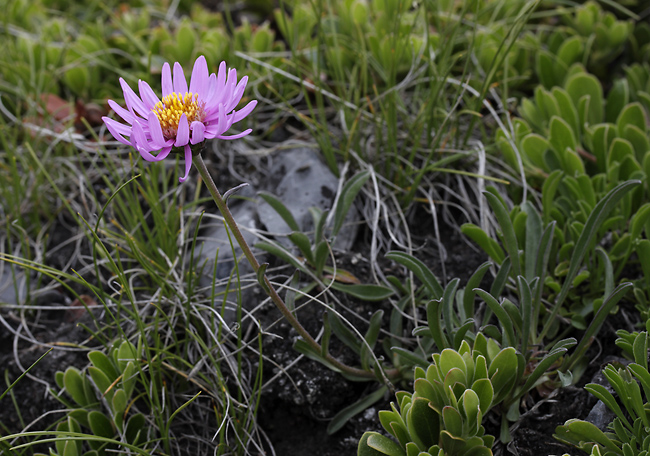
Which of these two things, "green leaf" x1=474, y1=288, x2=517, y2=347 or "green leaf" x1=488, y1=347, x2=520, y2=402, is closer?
"green leaf" x1=488, y1=347, x2=520, y2=402

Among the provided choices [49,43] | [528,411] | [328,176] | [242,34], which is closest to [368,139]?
[328,176]

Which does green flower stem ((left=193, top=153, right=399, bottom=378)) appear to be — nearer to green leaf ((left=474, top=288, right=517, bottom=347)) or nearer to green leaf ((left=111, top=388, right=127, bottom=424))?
green leaf ((left=474, top=288, right=517, bottom=347))

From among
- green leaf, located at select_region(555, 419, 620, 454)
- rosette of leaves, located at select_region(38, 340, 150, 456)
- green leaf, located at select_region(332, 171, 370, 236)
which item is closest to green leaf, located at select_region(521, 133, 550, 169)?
green leaf, located at select_region(332, 171, 370, 236)

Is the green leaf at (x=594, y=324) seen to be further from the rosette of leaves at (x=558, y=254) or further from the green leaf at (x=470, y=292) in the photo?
the green leaf at (x=470, y=292)

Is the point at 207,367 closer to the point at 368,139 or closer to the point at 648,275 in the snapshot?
the point at 368,139

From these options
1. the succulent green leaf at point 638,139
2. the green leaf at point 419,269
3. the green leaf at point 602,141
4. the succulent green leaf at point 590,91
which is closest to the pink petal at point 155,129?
the green leaf at point 419,269

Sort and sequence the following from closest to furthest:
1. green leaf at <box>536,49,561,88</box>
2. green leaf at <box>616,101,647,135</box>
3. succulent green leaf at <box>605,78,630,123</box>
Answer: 1. green leaf at <box>616,101,647,135</box>
2. succulent green leaf at <box>605,78,630,123</box>
3. green leaf at <box>536,49,561,88</box>

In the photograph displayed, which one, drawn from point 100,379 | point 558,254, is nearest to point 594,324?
point 558,254
